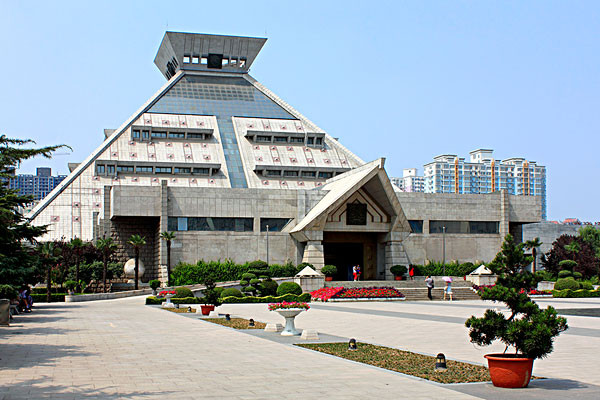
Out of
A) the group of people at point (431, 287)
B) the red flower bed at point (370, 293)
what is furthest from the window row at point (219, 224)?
the group of people at point (431, 287)

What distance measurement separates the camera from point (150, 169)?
3174 inches

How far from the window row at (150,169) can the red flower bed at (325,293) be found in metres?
36.1

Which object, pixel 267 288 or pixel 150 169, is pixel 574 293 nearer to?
pixel 267 288

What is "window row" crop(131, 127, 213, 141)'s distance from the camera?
84062mm

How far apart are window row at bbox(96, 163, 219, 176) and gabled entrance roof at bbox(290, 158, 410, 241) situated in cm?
2268

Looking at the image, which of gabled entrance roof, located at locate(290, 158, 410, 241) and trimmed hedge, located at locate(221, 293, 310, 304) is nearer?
trimmed hedge, located at locate(221, 293, 310, 304)

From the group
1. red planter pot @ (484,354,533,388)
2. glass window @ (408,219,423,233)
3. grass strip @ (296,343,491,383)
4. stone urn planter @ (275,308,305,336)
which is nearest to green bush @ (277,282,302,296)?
glass window @ (408,219,423,233)

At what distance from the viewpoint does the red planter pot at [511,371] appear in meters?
11.4

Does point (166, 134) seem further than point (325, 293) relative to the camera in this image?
Yes

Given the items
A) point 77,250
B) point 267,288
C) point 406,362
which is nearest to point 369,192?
point 267,288

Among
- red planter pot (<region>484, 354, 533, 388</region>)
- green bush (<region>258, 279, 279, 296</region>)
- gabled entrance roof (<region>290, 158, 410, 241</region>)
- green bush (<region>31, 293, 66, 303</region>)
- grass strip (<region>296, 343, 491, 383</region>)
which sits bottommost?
green bush (<region>31, 293, 66, 303</region>)

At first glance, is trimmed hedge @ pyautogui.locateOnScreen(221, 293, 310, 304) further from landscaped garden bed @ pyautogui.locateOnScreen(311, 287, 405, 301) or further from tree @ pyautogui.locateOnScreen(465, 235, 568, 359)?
tree @ pyautogui.locateOnScreen(465, 235, 568, 359)

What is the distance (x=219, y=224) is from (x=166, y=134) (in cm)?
2774

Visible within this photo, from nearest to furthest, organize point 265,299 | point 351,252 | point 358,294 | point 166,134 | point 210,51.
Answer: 1. point 265,299
2. point 358,294
3. point 351,252
4. point 166,134
5. point 210,51
